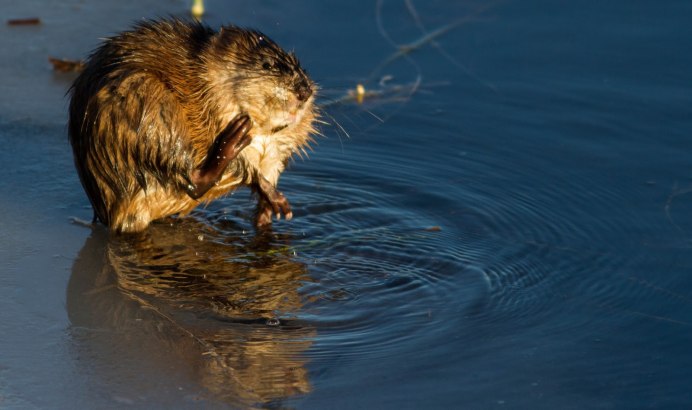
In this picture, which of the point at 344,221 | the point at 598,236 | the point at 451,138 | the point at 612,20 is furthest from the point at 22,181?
the point at 612,20

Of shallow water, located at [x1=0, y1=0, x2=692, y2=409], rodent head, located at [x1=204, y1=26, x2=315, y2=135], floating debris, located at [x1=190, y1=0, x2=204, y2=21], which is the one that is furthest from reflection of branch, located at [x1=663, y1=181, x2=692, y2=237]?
floating debris, located at [x1=190, y1=0, x2=204, y2=21]

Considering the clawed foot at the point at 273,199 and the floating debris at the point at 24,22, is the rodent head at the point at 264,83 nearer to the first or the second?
the clawed foot at the point at 273,199

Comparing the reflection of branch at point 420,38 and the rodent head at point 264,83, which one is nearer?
the rodent head at point 264,83

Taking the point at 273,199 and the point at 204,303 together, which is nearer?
the point at 204,303

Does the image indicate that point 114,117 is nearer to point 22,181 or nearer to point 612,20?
point 22,181

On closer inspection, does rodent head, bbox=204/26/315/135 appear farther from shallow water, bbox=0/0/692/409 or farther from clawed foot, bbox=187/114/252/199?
shallow water, bbox=0/0/692/409

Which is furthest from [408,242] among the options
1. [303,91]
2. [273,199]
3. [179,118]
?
[179,118]

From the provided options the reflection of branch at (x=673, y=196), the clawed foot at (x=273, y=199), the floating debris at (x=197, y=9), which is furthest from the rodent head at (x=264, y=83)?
the floating debris at (x=197, y=9)

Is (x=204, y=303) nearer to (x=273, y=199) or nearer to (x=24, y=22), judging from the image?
(x=273, y=199)
